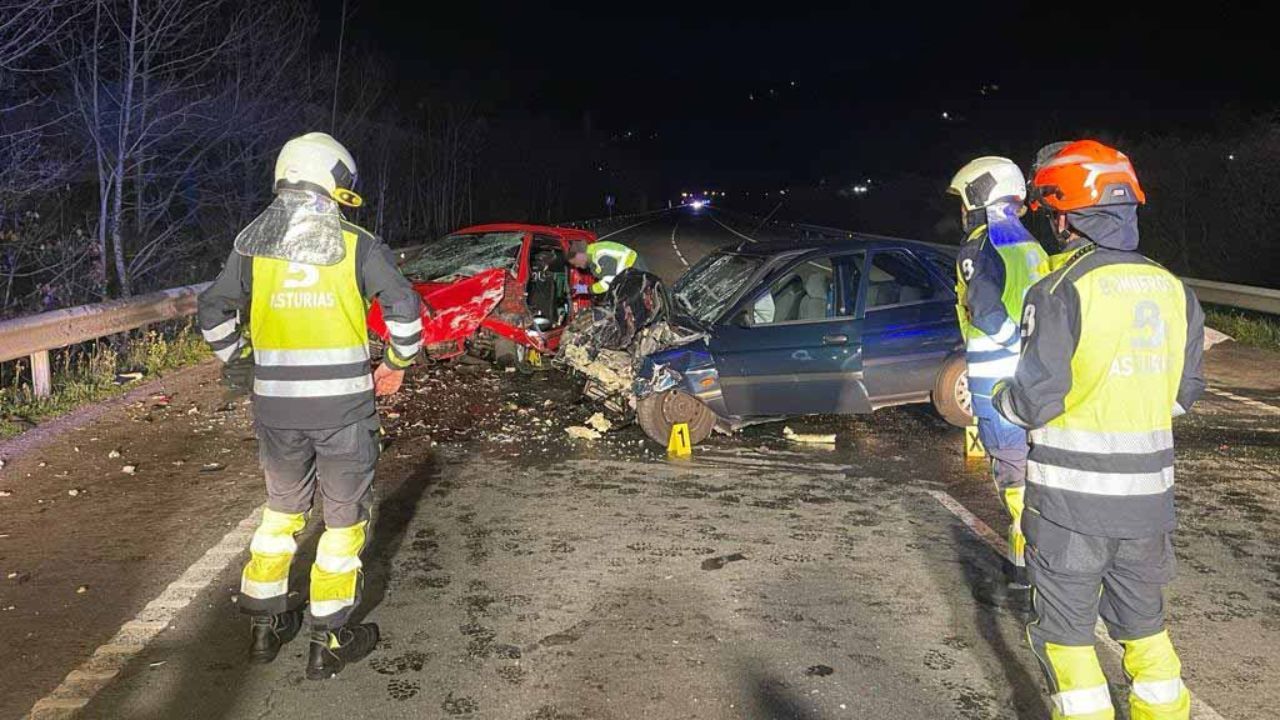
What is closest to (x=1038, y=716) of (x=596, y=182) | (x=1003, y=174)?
(x=1003, y=174)

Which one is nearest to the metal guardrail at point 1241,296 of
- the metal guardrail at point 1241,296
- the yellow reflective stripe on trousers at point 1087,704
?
the metal guardrail at point 1241,296

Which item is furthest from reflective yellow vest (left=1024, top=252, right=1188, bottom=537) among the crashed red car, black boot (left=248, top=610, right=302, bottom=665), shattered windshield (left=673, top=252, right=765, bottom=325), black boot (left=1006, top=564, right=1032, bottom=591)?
the crashed red car

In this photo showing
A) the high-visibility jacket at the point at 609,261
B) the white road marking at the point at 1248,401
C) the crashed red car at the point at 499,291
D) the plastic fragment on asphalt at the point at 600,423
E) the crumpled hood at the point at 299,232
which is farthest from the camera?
the crashed red car at the point at 499,291

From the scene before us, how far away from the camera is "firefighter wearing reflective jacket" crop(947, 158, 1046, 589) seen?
4.43 m

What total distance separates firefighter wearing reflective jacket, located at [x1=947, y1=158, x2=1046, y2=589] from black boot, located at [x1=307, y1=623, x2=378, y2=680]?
9.35 feet

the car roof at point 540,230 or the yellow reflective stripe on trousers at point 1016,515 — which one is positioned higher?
the car roof at point 540,230

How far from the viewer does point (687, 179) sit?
19862 centimetres

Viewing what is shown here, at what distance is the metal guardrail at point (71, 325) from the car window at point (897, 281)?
22.2 feet

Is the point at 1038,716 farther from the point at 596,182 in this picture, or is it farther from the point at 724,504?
the point at 596,182

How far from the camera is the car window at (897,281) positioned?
7.63 metres

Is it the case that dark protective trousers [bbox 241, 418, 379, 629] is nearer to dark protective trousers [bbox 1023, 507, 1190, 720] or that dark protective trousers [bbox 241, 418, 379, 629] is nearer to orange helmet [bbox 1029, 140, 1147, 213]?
dark protective trousers [bbox 1023, 507, 1190, 720]

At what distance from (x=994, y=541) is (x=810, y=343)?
241cm

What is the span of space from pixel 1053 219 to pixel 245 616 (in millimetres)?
3620

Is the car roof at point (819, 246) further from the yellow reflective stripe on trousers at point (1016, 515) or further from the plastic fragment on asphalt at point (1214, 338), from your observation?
the plastic fragment on asphalt at point (1214, 338)
